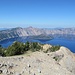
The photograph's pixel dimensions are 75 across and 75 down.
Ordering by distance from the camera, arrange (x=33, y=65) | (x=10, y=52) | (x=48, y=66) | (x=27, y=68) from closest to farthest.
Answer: (x=27, y=68), (x=33, y=65), (x=48, y=66), (x=10, y=52)

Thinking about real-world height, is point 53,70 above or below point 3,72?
below

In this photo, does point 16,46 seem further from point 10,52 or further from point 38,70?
point 38,70

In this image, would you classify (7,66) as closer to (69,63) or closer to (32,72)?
(32,72)

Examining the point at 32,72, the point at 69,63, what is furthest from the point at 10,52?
the point at 32,72

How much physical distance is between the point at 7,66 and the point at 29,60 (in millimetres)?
8476

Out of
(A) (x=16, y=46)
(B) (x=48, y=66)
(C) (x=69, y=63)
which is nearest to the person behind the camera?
(B) (x=48, y=66)

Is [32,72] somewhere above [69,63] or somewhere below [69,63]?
above

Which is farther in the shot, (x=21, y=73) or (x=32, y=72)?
(x=32, y=72)

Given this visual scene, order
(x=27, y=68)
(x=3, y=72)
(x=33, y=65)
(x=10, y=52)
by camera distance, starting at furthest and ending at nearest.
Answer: (x=10, y=52) → (x=33, y=65) → (x=27, y=68) → (x=3, y=72)

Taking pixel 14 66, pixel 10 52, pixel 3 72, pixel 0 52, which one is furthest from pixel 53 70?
pixel 0 52

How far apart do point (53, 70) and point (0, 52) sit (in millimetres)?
32514

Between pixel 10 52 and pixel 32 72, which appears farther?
pixel 10 52

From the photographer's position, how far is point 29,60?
136ft

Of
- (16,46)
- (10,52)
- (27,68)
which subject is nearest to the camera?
(27,68)
